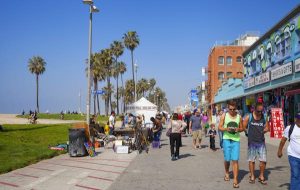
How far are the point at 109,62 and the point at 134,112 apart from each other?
4361cm

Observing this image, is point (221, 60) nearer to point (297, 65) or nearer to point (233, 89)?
point (233, 89)

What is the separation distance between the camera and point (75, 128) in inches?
645

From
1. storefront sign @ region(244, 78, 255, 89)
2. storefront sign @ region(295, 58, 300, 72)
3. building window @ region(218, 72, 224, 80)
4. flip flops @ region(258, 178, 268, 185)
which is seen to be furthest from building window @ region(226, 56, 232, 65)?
flip flops @ region(258, 178, 268, 185)

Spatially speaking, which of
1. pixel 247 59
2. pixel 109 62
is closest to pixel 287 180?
pixel 247 59

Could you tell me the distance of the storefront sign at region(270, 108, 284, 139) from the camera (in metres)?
23.1

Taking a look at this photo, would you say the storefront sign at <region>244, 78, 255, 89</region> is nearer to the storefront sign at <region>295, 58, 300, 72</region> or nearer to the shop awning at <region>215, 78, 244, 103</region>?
the shop awning at <region>215, 78, 244, 103</region>

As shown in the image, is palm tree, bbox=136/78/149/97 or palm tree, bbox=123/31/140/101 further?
palm tree, bbox=136/78/149/97

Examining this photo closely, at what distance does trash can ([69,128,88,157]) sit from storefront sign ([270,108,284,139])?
11.4 metres

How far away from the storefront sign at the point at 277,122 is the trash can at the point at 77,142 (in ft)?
37.5

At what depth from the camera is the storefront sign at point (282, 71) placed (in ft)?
90.9

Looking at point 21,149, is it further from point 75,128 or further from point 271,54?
point 271,54

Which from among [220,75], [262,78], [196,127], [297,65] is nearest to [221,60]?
[220,75]

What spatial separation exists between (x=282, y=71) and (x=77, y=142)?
17908mm

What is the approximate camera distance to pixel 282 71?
2931 centimetres
